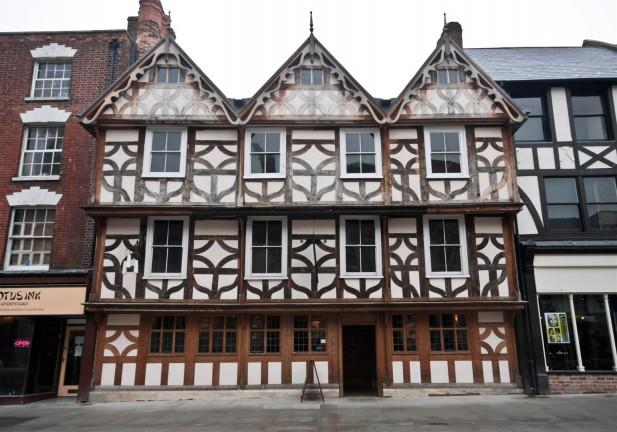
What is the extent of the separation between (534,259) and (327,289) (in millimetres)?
6757

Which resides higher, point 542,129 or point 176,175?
point 542,129

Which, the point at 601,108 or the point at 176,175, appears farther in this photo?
the point at 601,108

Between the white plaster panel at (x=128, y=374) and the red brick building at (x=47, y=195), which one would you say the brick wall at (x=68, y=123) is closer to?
the red brick building at (x=47, y=195)

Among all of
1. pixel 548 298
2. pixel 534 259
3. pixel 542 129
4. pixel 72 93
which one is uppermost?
pixel 72 93

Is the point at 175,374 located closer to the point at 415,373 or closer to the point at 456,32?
the point at 415,373

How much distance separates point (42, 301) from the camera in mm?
15000

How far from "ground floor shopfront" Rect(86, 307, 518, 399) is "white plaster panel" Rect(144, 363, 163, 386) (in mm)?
29

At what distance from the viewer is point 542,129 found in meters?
16.9

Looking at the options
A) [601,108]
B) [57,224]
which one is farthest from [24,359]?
[601,108]

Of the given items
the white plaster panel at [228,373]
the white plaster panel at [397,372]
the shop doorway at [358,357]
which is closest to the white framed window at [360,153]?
the shop doorway at [358,357]

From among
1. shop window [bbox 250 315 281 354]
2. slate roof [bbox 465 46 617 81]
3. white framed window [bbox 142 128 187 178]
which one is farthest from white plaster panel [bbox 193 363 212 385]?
slate roof [bbox 465 46 617 81]

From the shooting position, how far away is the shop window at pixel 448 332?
14750mm

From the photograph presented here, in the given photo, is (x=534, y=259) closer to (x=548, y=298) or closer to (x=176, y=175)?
(x=548, y=298)

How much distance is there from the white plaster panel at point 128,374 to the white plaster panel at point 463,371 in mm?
9857
